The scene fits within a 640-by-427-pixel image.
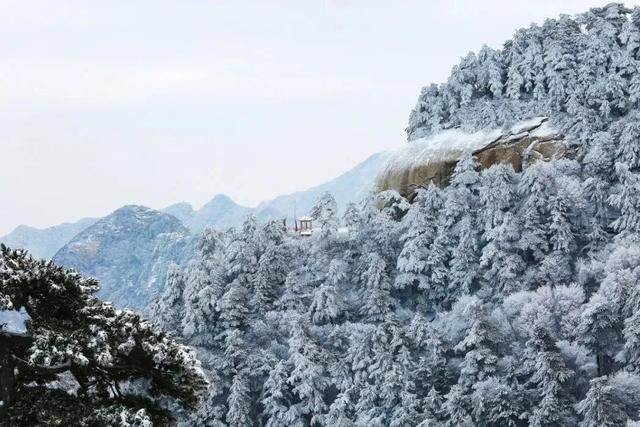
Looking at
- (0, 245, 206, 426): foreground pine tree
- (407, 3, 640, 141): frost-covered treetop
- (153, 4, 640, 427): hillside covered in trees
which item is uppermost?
(407, 3, 640, 141): frost-covered treetop

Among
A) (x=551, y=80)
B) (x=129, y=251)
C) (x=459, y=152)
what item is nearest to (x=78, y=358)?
(x=459, y=152)

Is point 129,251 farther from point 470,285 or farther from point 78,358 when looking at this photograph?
point 78,358

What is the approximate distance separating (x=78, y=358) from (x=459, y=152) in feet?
137

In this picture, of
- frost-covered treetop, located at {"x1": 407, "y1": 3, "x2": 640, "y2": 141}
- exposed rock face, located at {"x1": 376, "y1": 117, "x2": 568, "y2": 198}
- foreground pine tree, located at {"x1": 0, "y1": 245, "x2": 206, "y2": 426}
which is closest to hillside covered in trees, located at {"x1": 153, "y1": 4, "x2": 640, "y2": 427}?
frost-covered treetop, located at {"x1": 407, "y1": 3, "x2": 640, "y2": 141}

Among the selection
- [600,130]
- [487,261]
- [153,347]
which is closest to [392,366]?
[487,261]

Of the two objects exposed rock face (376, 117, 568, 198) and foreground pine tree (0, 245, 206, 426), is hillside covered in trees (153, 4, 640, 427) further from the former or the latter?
foreground pine tree (0, 245, 206, 426)

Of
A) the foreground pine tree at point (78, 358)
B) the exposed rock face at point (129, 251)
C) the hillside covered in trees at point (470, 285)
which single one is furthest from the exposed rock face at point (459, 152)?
the exposed rock face at point (129, 251)

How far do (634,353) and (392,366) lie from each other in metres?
10.8

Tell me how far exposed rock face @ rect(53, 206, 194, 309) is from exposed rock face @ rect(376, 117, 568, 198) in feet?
294

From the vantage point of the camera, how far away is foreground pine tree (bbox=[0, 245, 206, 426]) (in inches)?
342

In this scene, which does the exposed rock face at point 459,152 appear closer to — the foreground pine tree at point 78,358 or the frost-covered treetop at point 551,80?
the frost-covered treetop at point 551,80

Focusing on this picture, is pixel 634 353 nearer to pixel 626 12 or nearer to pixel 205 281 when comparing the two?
pixel 205 281

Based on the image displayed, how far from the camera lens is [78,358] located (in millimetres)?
8477

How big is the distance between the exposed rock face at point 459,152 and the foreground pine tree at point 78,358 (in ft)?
130
